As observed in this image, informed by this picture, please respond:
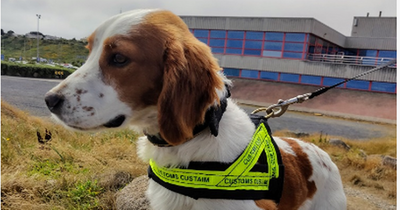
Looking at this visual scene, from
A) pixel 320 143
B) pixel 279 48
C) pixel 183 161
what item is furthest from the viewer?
pixel 279 48

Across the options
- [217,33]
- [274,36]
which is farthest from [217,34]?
[274,36]

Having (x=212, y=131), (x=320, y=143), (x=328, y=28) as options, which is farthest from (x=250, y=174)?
(x=328, y=28)

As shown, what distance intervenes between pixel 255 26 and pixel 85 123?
31.5 m

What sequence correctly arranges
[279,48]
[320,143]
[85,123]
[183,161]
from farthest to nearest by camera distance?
[279,48], [320,143], [183,161], [85,123]

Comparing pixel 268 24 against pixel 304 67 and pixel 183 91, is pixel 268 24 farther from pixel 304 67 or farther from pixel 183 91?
pixel 183 91

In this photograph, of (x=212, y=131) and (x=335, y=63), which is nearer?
(x=212, y=131)

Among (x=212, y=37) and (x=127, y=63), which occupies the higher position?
(x=212, y=37)

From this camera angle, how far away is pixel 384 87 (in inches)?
1107

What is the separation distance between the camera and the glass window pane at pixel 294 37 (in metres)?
30.3

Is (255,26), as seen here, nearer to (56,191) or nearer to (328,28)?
(328,28)

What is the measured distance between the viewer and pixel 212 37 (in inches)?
1310

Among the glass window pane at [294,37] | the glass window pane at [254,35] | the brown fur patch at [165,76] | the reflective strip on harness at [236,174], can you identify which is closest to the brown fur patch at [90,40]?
the brown fur patch at [165,76]

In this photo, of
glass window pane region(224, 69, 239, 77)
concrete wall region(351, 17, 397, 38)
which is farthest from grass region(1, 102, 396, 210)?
concrete wall region(351, 17, 397, 38)

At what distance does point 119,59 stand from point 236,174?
98cm
